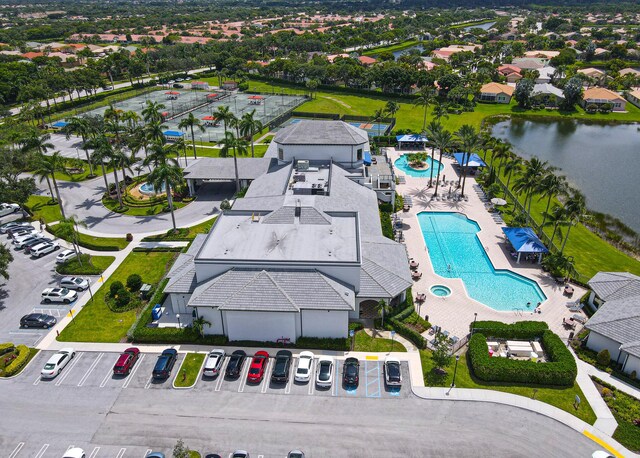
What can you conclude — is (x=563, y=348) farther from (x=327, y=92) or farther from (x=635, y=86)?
(x=635, y=86)

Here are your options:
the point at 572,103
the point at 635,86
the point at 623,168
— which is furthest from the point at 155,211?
the point at 635,86

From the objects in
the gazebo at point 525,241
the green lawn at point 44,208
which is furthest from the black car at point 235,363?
the green lawn at point 44,208

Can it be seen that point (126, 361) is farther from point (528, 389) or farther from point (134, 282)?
point (528, 389)

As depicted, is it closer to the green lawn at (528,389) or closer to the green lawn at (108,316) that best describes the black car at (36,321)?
the green lawn at (108,316)

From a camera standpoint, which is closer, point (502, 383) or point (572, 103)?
point (502, 383)

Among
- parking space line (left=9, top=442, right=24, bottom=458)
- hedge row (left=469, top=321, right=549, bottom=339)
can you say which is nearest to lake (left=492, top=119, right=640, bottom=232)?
hedge row (left=469, top=321, right=549, bottom=339)

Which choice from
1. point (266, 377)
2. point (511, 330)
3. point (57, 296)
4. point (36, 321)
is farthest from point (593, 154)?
point (36, 321)
